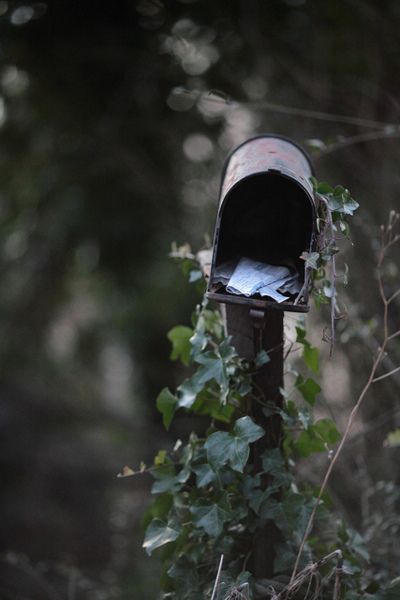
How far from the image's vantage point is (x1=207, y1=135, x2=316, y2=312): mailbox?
1455mm

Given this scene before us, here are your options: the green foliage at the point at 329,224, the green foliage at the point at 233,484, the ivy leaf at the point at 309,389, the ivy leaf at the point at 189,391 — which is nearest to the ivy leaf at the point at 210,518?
the green foliage at the point at 233,484

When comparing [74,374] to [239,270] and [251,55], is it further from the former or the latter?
[239,270]

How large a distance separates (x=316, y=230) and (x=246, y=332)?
12.0 inches

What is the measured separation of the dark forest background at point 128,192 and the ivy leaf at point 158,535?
140 centimetres

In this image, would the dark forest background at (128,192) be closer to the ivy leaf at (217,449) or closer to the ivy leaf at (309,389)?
the ivy leaf at (309,389)

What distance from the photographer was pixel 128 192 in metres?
4.91

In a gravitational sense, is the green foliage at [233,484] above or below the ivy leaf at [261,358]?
below

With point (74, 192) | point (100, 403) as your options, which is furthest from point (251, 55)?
point (100, 403)

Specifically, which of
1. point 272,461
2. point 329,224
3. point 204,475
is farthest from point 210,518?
point 329,224

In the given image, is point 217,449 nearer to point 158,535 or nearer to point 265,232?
point 158,535

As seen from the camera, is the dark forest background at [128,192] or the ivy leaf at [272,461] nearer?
the ivy leaf at [272,461]

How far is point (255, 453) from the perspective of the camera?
1535 mm

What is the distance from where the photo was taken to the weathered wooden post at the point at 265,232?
1.44m

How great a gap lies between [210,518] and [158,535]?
0.16 m
